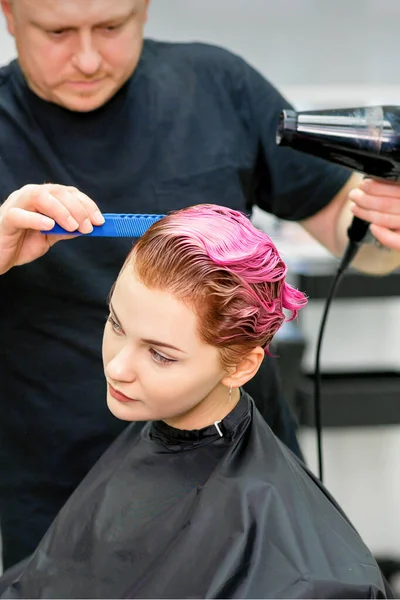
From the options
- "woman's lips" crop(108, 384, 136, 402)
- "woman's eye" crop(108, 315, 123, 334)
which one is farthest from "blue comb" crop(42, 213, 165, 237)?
"woman's lips" crop(108, 384, 136, 402)

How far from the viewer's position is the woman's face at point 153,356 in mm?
1083

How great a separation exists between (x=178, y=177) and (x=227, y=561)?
765mm

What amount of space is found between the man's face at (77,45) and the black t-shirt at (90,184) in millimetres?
70

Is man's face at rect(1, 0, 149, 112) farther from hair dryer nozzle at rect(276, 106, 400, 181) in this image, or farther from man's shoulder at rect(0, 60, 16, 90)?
hair dryer nozzle at rect(276, 106, 400, 181)

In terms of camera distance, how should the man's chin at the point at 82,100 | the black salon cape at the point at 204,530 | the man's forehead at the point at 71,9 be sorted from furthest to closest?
the man's chin at the point at 82,100, the man's forehead at the point at 71,9, the black salon cape at the point at 204,530

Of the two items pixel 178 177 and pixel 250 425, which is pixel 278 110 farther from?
pixel 250 425

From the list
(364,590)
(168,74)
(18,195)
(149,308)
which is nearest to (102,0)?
(168,74)

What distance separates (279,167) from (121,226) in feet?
1.81

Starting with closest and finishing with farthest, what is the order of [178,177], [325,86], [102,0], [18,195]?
[18,195] < [102,0] < [178,177] < [325,86]

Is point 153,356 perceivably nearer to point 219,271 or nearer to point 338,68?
point 219,271

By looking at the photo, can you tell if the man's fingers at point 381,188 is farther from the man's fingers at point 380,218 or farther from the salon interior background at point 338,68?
the salon interior background at point 338,68

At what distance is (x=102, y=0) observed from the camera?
4.38ft

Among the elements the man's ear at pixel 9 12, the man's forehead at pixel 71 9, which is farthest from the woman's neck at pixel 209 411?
the man's ear at pixel 9 12

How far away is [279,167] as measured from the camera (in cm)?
160
